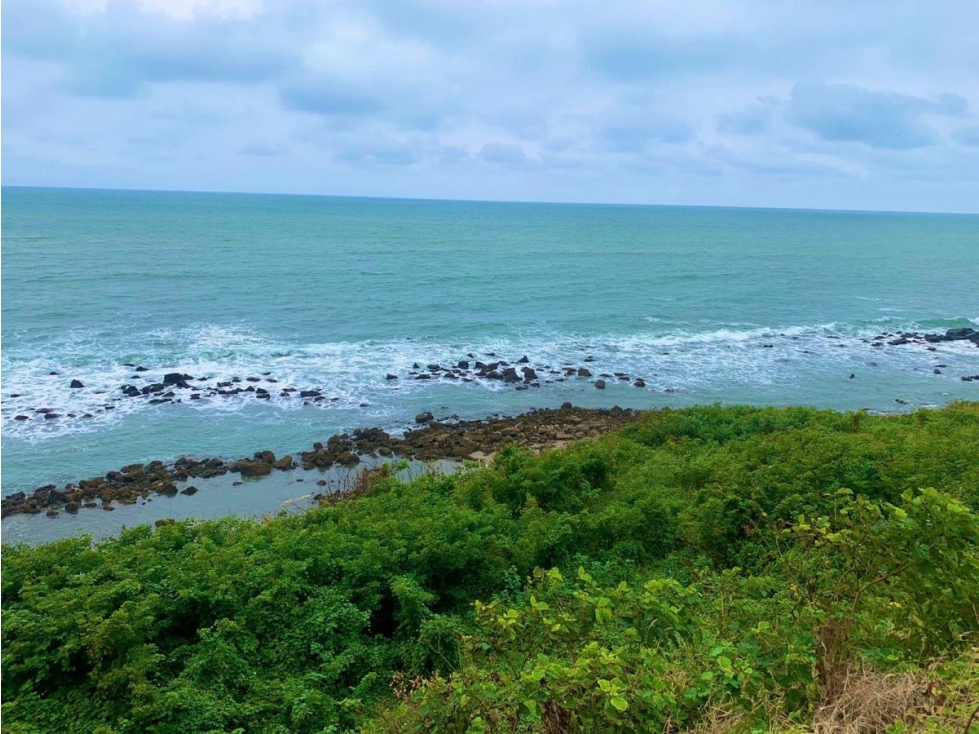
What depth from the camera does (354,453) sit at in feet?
77.7

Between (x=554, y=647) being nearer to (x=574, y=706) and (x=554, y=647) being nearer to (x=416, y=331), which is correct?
(x=574, y=706)

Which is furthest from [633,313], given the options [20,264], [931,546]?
[20,264]

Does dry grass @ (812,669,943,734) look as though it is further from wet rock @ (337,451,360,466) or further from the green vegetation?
wet rock @ (337,451,360,466)

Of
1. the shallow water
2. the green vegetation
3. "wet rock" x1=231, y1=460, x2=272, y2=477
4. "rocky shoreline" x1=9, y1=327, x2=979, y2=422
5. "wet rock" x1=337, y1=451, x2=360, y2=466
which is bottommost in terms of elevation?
the shallow water

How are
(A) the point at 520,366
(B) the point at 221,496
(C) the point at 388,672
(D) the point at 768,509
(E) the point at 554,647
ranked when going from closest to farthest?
(E) the point at 554,647 → (C) the point at 388,672 → (D) the point at 768,509 → (B) the point at 221,496 → (A) the point at 520,366

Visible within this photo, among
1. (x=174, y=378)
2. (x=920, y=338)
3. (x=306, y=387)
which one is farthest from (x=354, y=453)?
(x=920, y=338)

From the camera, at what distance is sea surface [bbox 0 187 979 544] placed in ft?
85.4

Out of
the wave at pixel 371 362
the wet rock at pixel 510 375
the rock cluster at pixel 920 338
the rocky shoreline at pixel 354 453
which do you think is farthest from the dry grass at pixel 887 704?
the rock cluster at pixel 920 338

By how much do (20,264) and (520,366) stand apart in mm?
47013

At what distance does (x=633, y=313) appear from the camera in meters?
46.5

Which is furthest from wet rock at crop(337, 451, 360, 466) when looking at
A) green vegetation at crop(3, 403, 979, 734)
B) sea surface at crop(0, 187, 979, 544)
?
green vegetation at crop(3, 403, 979, 734)

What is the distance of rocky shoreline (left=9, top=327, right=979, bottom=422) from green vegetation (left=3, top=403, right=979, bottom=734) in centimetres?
1479

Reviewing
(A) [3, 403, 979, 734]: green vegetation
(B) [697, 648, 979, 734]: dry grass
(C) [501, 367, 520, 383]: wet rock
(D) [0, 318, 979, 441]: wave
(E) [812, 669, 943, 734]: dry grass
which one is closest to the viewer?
(B) [697, 648, 979, 734]: dry grass

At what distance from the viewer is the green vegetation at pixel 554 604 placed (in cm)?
471
